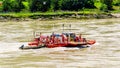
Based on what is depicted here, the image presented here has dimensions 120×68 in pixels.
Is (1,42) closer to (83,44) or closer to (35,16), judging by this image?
(83,44)

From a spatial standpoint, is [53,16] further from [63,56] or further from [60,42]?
[63,56]

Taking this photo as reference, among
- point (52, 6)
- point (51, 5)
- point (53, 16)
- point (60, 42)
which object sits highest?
point (60, 42)

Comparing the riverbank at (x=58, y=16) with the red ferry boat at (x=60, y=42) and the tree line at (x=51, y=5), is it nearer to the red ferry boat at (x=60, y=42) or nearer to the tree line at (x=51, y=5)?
the tree line at (x=51, y=5)

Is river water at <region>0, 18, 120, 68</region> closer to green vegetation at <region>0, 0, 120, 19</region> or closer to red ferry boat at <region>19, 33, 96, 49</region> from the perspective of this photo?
red ferry boat at <region>19, 33, 96, 49</region>

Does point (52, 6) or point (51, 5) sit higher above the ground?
point (51, 5)

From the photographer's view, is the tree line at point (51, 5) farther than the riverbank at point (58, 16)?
Yes

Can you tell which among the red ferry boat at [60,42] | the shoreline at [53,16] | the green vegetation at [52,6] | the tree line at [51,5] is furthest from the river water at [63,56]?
the tree line at [51,5]

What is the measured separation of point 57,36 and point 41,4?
5498 cm

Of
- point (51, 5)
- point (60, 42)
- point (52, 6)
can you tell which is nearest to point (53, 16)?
point (52, 6)

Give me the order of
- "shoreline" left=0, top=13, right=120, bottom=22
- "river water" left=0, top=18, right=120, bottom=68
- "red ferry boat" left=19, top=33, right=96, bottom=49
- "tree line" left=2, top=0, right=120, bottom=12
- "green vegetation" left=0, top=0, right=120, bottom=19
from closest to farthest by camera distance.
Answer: "river water" left=0, top=18, right=120, bottom=68, "red ferry boat" left=19, top=33, right=96, bottom=49, "shoreline" left=0, top=13, right=120, bottom=22, "green vegetation" left=0, top=0, right=120, bottom=19, "tree line" left=2, top=0, right=120, bottom=12

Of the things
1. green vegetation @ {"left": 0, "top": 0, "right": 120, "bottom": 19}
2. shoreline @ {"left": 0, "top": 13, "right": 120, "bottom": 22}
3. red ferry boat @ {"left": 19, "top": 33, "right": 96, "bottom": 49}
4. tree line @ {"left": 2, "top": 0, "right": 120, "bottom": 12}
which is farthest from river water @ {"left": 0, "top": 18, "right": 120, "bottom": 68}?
tree line @ {"left": 2, "top": 0, "right": 120, "bottom": 12}

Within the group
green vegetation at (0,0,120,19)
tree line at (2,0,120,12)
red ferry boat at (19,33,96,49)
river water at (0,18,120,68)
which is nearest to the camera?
river water at (0,18,120,68)

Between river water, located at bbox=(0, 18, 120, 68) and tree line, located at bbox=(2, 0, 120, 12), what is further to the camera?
tree line, located at bbox=(2, 0, 120, 12)

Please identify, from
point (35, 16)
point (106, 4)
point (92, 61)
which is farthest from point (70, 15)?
point (92, 61)
